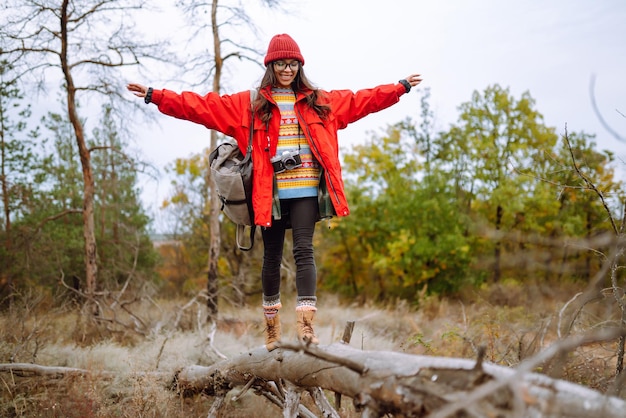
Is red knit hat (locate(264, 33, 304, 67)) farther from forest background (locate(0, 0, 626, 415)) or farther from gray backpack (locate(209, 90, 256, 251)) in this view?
forest background (locate(0, 0, 626, 415))

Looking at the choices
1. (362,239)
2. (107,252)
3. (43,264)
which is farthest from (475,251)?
(43,264)

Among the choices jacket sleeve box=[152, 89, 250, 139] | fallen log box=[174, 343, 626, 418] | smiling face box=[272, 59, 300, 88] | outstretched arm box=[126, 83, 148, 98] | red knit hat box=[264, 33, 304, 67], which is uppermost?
red knit hat box=[264, 33, 304, 67]

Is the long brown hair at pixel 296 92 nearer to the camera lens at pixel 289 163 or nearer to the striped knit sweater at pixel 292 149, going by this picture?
the striped knit sweater at pixel 292 149

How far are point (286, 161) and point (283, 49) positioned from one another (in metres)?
0.81

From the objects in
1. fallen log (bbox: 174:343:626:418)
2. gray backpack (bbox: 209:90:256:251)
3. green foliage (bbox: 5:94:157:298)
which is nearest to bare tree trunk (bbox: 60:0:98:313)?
green foliage (bbox: 5:94:157:298)

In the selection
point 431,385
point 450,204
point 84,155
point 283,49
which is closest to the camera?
point 431,385

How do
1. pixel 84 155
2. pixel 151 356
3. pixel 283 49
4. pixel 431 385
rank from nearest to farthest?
pixel 431 385 → pixel 283 49 → pixel 151 356 → pixel 84 155

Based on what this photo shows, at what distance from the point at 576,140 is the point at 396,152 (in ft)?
23.0

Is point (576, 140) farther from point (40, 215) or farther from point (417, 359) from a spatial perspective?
point (417, 359)

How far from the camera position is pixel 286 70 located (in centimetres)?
396

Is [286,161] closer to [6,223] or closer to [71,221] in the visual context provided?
[6,223]

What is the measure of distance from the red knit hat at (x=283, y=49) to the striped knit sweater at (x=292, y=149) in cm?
26

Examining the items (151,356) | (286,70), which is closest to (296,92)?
(286,70)

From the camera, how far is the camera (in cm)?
378
